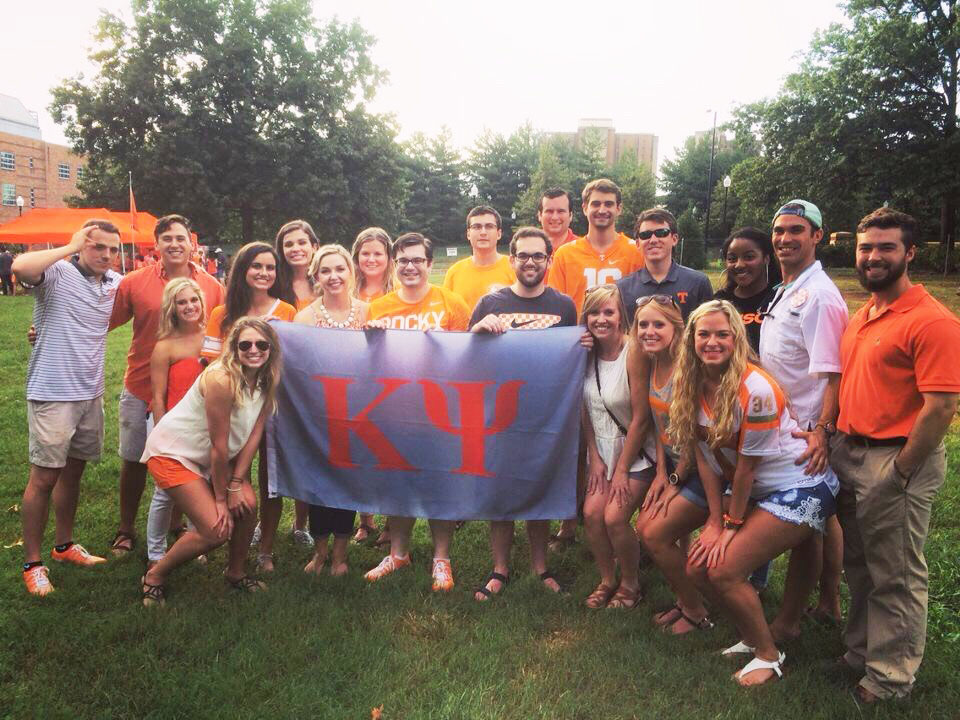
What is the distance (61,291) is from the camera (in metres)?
4.71

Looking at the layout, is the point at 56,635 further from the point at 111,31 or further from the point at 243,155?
the point at 111,31

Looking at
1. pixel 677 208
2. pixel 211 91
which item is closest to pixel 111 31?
pixel 211 91

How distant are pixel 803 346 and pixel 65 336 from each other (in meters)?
4.79

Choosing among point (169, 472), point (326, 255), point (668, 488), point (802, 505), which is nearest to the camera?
point (802, 505)

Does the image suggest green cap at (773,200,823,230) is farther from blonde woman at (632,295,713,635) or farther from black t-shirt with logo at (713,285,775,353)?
blonde woman at (632,295,713,635)

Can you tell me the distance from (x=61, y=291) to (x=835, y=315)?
4933mm

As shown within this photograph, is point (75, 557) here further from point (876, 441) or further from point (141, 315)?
point (876, 441)

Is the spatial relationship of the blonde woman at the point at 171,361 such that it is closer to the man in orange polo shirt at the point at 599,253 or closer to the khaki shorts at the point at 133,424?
the khaki shorts at the point at 133,424

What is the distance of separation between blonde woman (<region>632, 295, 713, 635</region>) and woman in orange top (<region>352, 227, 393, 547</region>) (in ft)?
7.46

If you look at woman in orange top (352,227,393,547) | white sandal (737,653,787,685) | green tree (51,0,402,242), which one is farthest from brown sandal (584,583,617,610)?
green tree (51,0,402,242)

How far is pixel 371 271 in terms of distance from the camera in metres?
5.47

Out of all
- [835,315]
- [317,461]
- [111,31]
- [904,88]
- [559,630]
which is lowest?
[559,630]

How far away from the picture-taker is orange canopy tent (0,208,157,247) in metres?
25.3

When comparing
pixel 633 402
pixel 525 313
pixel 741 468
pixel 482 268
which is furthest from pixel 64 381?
pixel 741 468
